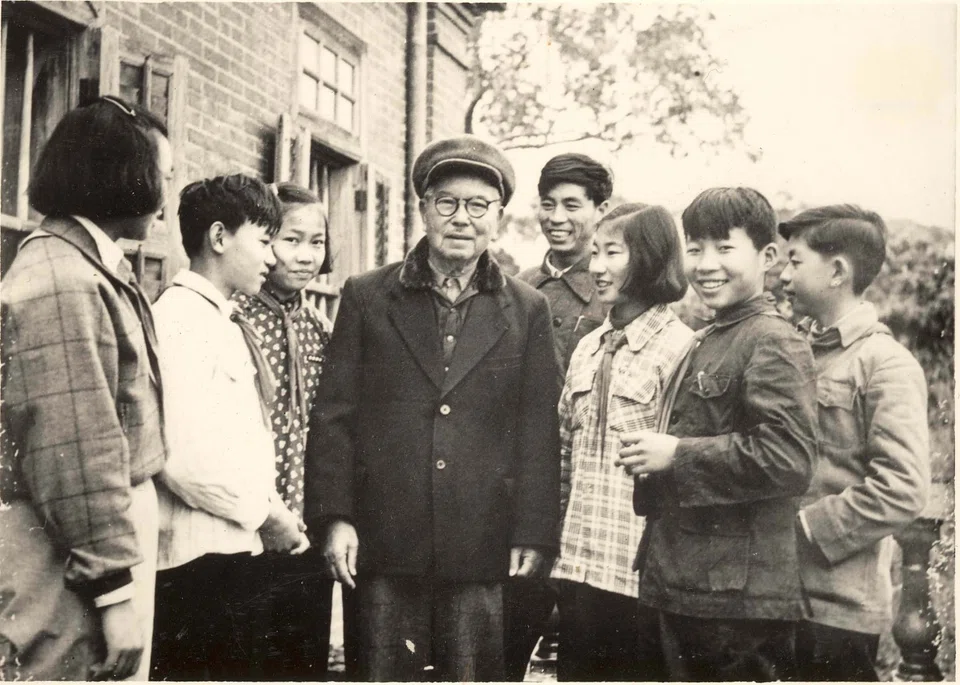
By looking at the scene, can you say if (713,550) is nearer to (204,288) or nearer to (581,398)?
(581,398)

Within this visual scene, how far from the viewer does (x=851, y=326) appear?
2.60 metres

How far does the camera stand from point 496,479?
247 centimetres

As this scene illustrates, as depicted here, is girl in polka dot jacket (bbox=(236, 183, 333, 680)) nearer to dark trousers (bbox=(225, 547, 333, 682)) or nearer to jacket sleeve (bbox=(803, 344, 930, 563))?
dark trousers (bbox=(225, 547, 333, 682))

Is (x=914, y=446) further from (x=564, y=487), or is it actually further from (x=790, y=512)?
(x=564, y=487)

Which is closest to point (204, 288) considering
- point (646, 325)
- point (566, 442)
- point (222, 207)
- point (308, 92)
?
point (222, 207)

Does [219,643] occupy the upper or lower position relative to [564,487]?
lower

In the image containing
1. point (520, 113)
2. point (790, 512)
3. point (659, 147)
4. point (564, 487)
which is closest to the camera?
point (790, 512)

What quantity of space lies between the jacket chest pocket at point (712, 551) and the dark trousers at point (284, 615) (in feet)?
3.30

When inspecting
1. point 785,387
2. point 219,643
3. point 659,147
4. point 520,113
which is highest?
point 520,113

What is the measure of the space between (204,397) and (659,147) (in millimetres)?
1795

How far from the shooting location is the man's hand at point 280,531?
235 cm

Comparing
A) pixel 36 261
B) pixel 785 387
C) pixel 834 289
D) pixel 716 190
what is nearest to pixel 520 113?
pixel 716 190

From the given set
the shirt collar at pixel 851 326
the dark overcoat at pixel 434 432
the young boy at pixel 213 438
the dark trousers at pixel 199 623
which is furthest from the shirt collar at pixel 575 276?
the dark trousers at pixel 199 623

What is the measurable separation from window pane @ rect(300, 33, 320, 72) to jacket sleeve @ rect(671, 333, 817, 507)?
2650mm
